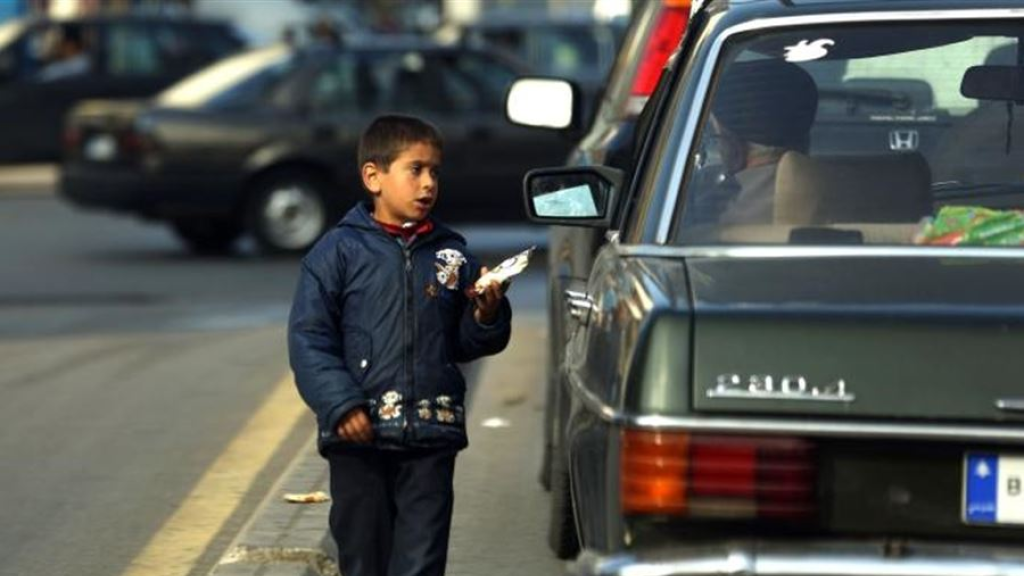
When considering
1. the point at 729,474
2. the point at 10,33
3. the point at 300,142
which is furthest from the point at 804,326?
the point at 10,33

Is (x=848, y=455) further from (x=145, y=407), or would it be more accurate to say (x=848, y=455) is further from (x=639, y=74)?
(x=145, y=407)

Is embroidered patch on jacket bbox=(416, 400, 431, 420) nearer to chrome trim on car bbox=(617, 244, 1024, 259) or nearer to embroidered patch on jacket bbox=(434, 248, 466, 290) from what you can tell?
embroidered patch on jacket bbox=(434, 248, 466, 290)

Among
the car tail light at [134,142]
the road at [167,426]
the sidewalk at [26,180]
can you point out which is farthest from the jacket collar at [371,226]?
the sidewalk at [26,180]

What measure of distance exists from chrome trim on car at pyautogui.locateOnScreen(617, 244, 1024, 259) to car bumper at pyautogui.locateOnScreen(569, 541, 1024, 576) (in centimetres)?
76

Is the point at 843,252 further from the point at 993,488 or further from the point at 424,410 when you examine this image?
the point at 424,410

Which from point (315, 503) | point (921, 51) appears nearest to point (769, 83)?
point (921, 51)

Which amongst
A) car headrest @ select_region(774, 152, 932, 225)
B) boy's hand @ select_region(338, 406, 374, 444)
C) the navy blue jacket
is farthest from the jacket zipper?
car headrest @ select_region(774, 152, 932, 225)

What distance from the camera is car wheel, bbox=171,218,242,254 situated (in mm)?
19500

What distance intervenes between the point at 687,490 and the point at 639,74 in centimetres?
404

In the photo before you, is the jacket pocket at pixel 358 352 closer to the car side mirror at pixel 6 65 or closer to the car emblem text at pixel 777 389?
the car emblem text at pixel 777 389

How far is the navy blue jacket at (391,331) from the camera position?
5.70 m

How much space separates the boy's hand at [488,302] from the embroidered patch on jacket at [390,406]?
0.83 ft

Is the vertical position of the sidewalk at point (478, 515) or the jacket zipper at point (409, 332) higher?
the jacket zipper at point (409, 332)

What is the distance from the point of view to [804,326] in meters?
4.42
